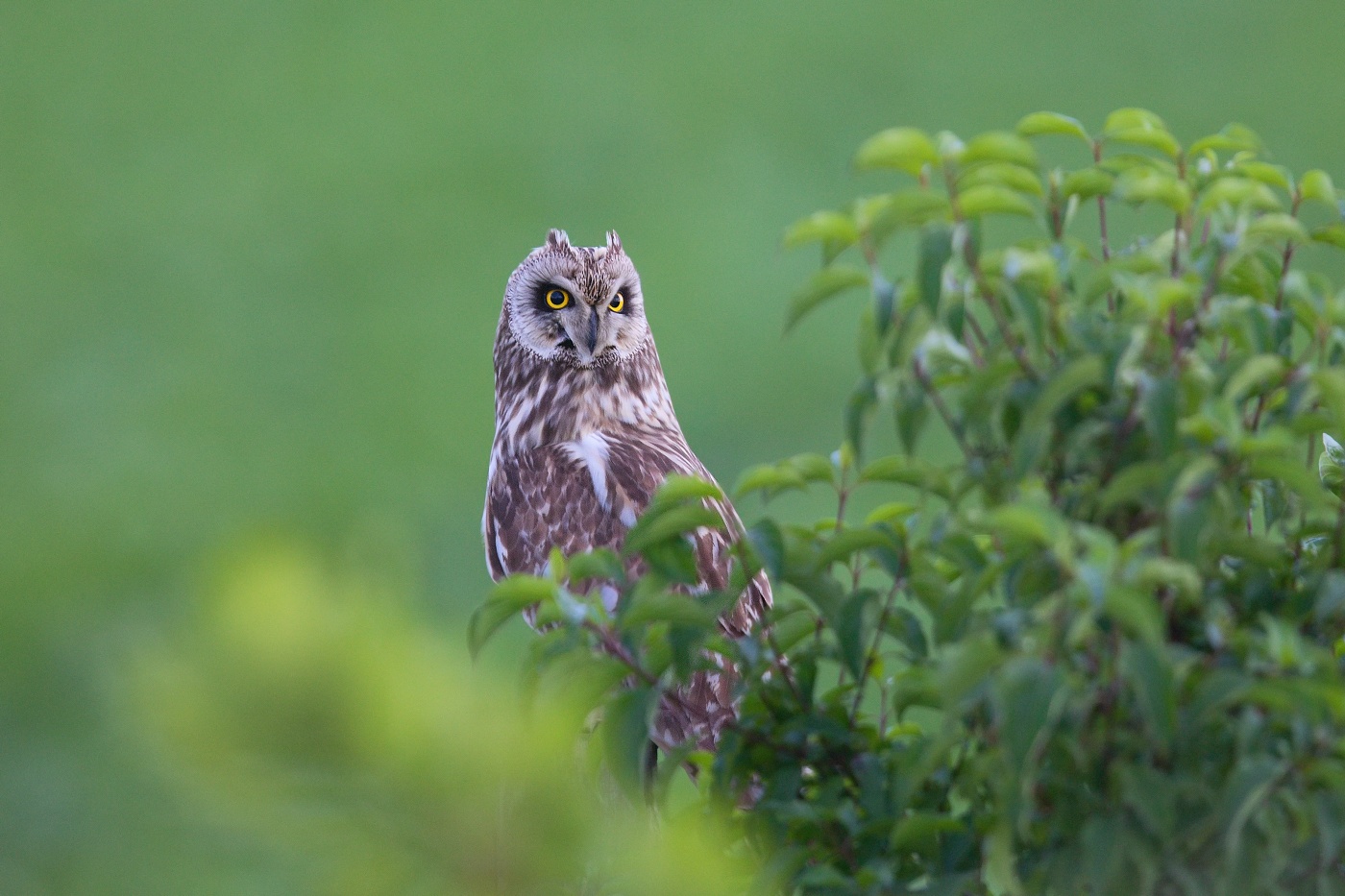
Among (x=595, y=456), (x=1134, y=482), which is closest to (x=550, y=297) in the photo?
(x=595, y=456)

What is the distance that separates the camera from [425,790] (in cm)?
74

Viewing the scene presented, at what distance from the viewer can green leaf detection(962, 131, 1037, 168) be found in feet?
4.14

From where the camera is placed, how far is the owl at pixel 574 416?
327 centimetres

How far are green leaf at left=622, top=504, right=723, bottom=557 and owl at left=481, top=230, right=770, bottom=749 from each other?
1686mm

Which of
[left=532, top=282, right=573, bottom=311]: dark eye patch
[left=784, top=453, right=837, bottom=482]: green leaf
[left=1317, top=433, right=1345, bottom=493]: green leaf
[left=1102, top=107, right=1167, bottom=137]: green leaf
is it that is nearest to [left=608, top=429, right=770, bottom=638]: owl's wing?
[left=532, top=282, right=573, bottom=311]: dark eye patch

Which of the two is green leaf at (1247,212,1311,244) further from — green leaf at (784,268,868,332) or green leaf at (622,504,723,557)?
green leaf at (622,504,723,557)

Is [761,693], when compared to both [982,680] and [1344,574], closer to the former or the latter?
[982,680]

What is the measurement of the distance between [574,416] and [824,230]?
2.32 meters

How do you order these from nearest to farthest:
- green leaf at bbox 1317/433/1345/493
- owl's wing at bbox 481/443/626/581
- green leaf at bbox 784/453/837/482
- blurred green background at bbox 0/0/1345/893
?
1. green leaf at bbox 784/453/837/482
2. green leaf at bbox 1317/433/1345/493
3. owl's wing at bbox 481/443/626/581
4. blurred green background at bbox 0/0/1345/893

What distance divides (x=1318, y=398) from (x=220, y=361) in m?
8.72

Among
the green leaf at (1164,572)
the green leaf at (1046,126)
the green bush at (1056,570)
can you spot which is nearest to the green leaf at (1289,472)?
the green bush at (1056,570)

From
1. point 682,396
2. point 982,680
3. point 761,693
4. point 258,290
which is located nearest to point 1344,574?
point 982,680

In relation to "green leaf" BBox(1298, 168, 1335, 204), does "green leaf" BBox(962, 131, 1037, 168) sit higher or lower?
higher

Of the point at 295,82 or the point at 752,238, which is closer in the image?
the point at 752,238
